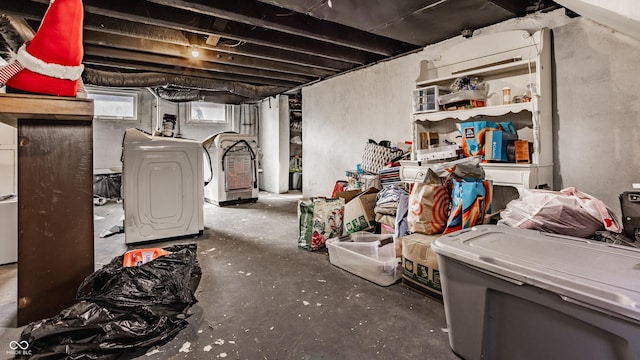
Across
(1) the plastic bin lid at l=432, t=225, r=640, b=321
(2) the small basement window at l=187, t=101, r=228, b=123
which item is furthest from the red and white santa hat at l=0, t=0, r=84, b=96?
(2) the small basement window at l=187, t=101, r=228, b=123

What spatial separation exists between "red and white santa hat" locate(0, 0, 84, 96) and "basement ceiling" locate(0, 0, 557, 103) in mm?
1369

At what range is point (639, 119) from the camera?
2094 mm

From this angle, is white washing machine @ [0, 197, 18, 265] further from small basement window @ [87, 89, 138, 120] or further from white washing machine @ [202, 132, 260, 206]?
small basement window @ [87, 89, 138, 120]

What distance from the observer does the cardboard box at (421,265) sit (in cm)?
189

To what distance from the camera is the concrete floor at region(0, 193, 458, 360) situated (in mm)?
1432

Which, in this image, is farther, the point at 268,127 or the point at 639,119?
the point at 268,127

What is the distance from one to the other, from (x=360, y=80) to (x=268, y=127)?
318cm

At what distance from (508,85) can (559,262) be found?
7.49 ft

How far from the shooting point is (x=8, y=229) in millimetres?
2441

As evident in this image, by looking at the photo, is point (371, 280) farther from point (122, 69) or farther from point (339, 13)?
point (122, 69)

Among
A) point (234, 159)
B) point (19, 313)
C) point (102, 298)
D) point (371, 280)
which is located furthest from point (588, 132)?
point (234, 159)

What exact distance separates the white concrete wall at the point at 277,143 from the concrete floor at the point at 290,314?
3922 mm

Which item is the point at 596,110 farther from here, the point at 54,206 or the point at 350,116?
the point at 54,206

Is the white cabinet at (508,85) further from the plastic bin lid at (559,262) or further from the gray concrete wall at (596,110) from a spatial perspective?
the plastic bin lid at (559,262)
